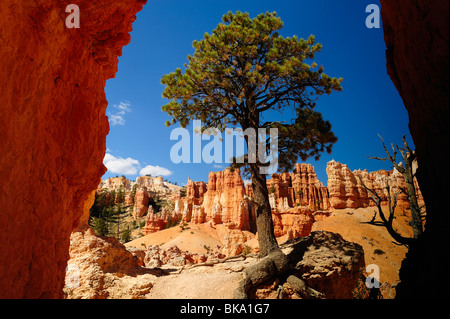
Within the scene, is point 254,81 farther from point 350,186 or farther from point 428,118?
point 350,186

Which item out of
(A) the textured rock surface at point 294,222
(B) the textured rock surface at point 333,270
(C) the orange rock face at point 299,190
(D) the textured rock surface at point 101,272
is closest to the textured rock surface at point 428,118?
(B) the textured rock surface at point 333,270

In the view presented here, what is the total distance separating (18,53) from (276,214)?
37374 mm

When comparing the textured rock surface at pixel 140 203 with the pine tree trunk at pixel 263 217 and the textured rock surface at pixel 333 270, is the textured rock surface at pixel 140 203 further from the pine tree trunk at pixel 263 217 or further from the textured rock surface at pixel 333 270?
the textured rock surface at pixel 333 270

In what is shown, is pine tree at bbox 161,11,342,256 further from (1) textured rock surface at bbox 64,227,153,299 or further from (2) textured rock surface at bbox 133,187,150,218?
(2) textured rock surface at bbox 133,187,150,218

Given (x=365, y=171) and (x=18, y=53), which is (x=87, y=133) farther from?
(x=365, y=171)

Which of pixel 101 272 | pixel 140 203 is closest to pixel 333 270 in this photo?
pixel 101 272

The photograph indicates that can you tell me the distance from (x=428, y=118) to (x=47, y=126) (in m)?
5.04

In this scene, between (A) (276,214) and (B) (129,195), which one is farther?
(B) (129,195)

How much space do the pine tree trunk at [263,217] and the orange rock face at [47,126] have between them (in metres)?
6.38

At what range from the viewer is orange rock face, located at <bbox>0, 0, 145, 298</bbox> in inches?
117

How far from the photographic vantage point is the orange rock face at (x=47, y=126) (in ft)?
9.79

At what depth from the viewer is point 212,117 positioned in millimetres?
12211

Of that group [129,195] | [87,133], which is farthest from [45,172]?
[129,195]

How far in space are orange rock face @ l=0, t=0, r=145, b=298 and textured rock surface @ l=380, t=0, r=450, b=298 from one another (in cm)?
463
